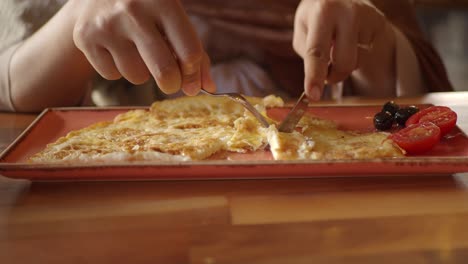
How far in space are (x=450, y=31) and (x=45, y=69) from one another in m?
3.66

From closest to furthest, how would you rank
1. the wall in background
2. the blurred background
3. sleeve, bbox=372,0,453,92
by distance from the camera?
sleeve, bbox=372,0,453,92 → the blurred background → the wall in background

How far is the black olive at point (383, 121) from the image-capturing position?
897 mm

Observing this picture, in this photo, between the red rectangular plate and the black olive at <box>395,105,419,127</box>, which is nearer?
the red rectangular plate

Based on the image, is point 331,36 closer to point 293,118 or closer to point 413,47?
point 293,118

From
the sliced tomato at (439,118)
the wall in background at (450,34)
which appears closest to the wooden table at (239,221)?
the sliced tomato at (439,118)

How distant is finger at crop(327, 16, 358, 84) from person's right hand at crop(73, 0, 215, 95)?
35 cm

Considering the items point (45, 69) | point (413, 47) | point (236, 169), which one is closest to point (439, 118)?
point (236, 169)

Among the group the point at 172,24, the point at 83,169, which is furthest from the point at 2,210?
the point at 172,24

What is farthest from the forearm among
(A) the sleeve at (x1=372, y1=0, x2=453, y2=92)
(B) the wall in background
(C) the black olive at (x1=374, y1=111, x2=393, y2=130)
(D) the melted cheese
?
(B) the wall in background

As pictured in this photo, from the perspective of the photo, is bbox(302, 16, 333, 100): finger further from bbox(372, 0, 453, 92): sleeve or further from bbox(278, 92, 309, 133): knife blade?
bbox(372, 0, 453, 92): sleeve

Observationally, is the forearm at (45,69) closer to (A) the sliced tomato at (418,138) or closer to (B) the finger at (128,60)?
(B) the finger at (128,60)

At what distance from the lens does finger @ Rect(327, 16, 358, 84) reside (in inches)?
40.6

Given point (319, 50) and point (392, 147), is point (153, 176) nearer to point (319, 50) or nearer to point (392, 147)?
point (392, 147)

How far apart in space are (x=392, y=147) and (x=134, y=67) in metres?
0.41
